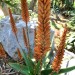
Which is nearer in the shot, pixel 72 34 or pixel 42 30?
pixel 42 30

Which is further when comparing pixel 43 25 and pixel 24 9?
pixel 24 9

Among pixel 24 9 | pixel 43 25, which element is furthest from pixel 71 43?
pixel 43 25

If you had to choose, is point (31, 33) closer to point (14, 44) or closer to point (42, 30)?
point (14, 44)

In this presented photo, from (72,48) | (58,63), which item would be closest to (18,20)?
(72,48)

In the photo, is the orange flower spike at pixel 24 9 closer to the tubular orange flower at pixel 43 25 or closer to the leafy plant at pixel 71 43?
the tubular orange flower at pixel 43 25

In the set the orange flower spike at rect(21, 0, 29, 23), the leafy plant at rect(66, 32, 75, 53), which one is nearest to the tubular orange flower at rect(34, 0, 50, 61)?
the orange flower spike at rect(21, 0, 29, 23)

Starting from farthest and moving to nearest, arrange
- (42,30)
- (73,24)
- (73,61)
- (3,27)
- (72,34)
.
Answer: (73,24)
(72,34)
(3,27)
(73,61)
(42,30)

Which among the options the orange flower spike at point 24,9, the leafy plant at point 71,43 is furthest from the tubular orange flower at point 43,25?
the leafy plant at point 71,43

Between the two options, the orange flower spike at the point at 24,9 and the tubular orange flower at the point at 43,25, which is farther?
the orange flower spike at the point at 24,9

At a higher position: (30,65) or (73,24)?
(30,65)

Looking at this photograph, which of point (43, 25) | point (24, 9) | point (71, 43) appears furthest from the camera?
point (71, 43)

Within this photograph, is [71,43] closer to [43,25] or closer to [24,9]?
[24,9]
